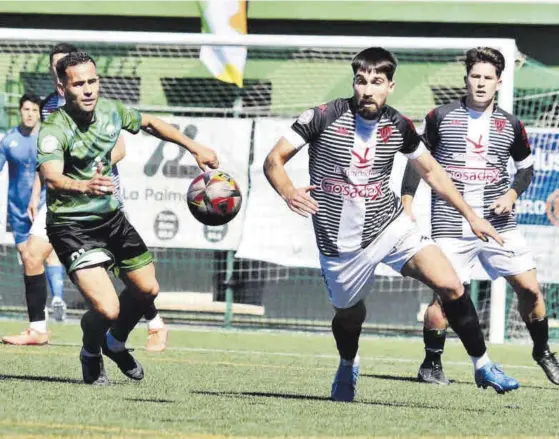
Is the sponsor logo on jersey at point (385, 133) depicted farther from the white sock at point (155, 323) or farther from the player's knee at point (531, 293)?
the white sock at point (155, 323)

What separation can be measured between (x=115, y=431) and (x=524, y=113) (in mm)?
9736

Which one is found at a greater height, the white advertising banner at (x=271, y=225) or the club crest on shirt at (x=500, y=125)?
the club crest on shirt at (x=500, y=125)

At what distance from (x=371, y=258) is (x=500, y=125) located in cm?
208

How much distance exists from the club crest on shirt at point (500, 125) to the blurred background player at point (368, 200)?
1.55 metres

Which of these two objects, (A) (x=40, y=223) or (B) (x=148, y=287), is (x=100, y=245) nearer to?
(B) (x=148, y=287)

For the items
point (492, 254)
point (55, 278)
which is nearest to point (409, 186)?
point (492, 254)

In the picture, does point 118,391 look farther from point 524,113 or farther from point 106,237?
point 524,113

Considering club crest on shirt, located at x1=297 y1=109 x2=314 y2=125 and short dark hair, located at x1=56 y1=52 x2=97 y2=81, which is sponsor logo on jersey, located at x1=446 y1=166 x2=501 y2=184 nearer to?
club crest on shirt, located at x1=297 y1=109 x2=314 y2=125

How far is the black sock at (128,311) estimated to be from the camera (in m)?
8.05

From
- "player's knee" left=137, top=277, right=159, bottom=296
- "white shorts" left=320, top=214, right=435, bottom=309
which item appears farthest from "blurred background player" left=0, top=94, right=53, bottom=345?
"white shorts" left=320, top=214, right=435, bottom=309

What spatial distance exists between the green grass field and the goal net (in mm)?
2302

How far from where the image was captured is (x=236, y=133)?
13664 millimetres

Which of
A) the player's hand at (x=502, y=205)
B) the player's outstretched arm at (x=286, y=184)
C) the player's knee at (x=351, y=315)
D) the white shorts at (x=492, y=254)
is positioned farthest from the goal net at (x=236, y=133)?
the player's outstretched arm at (x=286, y=184)

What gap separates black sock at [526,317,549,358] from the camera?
894 cm
